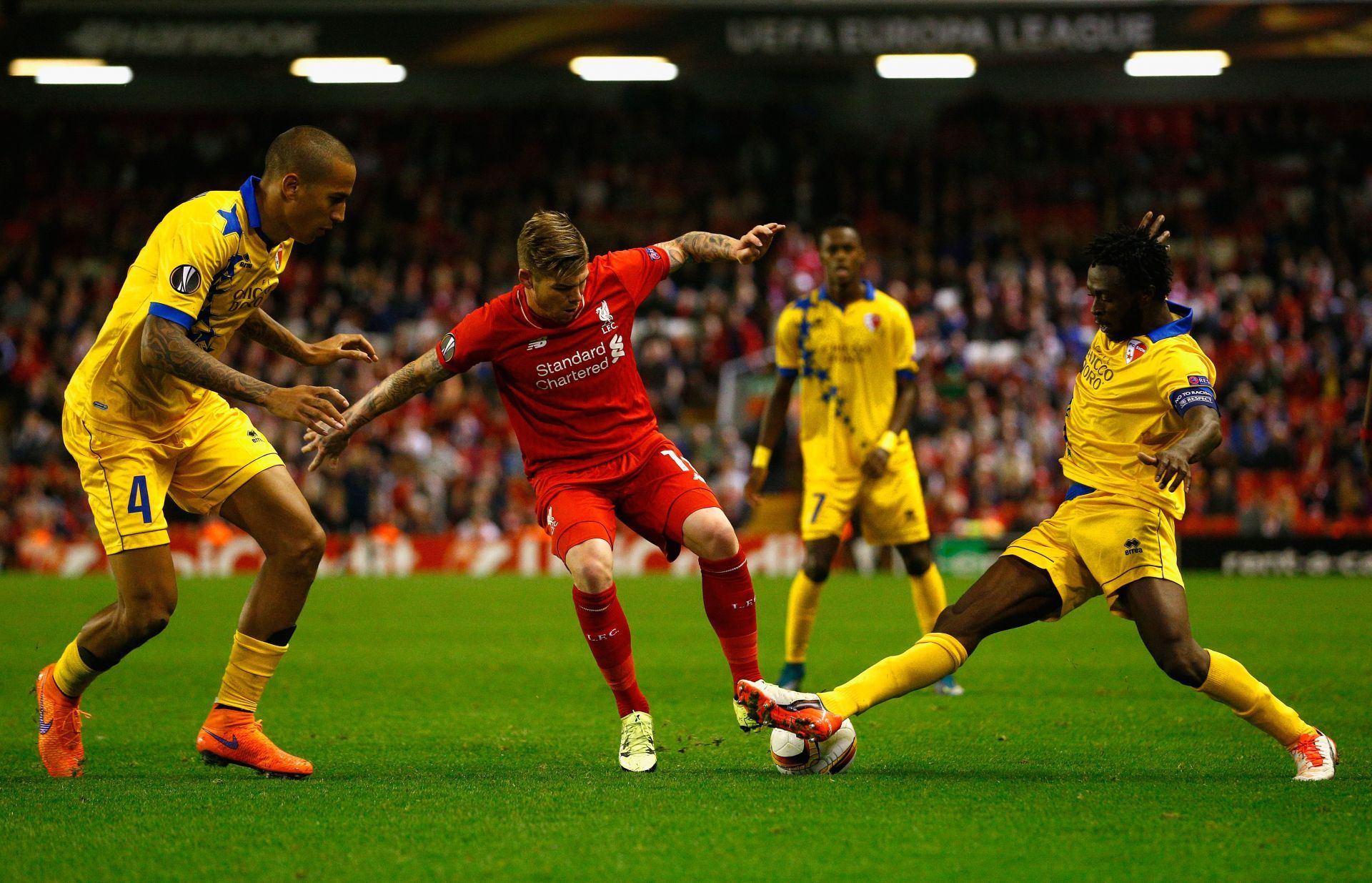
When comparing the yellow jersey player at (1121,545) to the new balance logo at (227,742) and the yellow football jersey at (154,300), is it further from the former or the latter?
the yellow football jersey at (154,300)

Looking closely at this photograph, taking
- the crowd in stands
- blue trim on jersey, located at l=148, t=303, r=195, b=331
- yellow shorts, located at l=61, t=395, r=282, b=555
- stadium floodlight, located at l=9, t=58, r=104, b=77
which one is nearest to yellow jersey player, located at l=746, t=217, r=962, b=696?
yellow shorts, located at l=61, t=395, r=282, b=555

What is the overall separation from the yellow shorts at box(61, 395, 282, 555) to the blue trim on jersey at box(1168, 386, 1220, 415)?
11.6 feet

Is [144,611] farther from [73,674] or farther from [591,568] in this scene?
[591,568]

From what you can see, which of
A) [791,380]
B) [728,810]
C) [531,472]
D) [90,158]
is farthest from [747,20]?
[728,810]

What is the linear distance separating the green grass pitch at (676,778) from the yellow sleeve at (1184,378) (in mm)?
1397

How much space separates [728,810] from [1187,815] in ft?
4.89

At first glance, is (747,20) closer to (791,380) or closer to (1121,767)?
(791,380)

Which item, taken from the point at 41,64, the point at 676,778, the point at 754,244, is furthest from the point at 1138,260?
the point at 41,64

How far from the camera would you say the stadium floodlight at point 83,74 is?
80.8 ft

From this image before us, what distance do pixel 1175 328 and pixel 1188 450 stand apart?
2.55 ft

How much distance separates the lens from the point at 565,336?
5750 mm

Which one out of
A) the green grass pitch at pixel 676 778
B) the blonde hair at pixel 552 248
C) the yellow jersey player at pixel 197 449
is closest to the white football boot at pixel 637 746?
the green grass pitch at pixel 676 778

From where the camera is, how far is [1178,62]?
2428cm

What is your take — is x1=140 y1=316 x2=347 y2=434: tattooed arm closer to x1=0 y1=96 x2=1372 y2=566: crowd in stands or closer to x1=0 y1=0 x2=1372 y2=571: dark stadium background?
x1=0 y1=0 x2=1372 y2=571: dark stadium background
